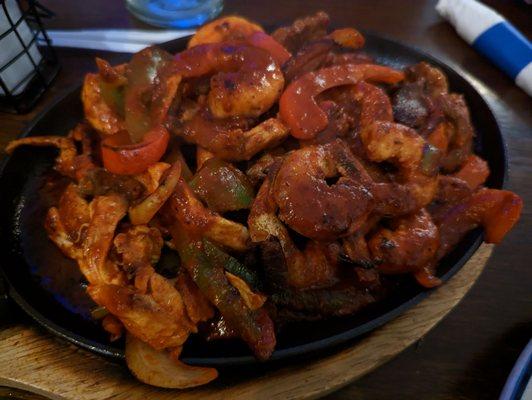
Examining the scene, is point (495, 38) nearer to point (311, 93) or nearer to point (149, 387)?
point (311, 93)

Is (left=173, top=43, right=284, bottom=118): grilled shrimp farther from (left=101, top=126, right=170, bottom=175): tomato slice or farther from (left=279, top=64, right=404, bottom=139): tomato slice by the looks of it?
(left=101, top=126, right=170, bottom=175): tomato slice

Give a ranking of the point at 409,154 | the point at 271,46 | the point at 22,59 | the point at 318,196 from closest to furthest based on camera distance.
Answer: the point at 318,196, the point at 409,154, the point at 271,46, the point at 22,59

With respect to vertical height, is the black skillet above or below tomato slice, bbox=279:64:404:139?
below

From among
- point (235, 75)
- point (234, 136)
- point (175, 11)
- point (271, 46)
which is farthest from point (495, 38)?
point (175, 11)

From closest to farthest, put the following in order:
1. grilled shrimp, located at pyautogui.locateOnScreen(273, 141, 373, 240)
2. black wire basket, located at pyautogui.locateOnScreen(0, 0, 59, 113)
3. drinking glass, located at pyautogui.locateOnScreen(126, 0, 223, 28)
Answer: grilled shrimp, located at pyautogui.locateOnScreen(273, 141, 373, 240) → black wire basket, located at pyautogui.locateOnScreen(0, 0, 59, 113) → drinking glass, located at pyautogui.locateOnScreen(126, 0, 223, 28)

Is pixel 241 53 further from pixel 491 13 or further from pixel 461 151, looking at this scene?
pixel 491 13

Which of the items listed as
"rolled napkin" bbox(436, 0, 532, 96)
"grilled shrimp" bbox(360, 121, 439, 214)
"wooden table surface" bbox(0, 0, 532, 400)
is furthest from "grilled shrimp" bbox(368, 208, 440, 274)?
"rolled napkin" bbox(436, 0, 532, 96)
